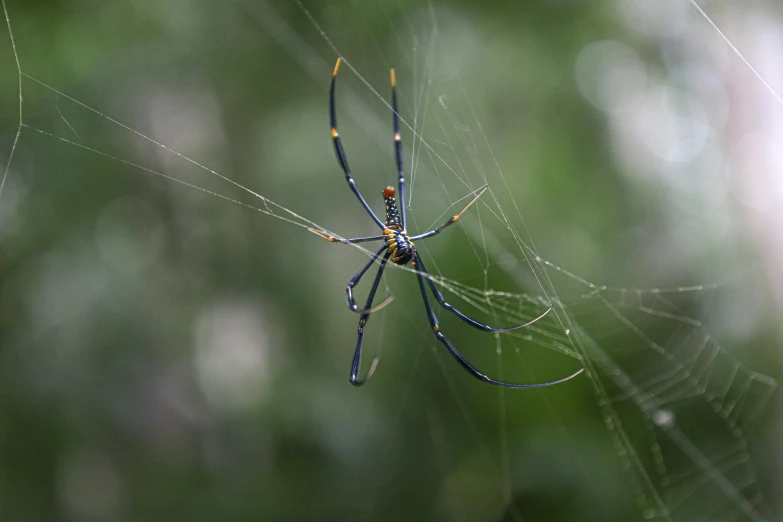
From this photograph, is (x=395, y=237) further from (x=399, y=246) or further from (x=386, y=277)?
(x=386, y=277)

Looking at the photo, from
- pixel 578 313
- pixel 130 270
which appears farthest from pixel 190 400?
pixel 578 313

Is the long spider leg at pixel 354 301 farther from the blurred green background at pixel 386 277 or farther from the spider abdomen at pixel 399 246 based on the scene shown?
the blurred green background at pixel 386 277

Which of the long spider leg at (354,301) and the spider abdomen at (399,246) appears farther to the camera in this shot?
the spider abdomen at (399,246)

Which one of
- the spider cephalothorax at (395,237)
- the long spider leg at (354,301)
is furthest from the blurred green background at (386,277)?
the long spider leg at (354,301)

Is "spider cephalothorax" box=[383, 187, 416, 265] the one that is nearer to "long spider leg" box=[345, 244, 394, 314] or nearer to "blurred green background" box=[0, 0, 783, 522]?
"long spider leg" box=[345, 244, 394, 314]

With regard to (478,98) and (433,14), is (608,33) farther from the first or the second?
(433,14)

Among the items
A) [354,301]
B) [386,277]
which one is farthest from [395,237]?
[386,277]
